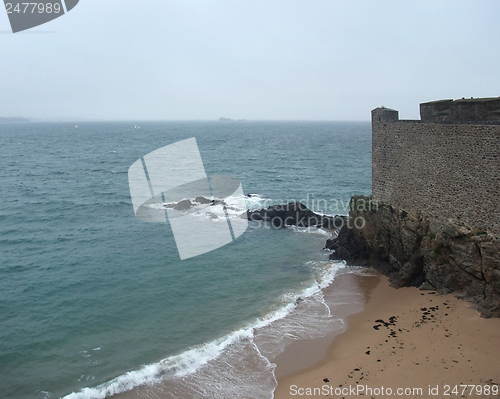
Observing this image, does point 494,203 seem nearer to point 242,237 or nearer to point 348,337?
point 348,337

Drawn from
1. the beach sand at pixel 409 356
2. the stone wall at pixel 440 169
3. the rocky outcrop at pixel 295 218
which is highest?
the stone wall at pixel 440 169

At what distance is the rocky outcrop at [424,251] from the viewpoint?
13.0 m

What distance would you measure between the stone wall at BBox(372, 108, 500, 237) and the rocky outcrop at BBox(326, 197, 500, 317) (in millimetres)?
417

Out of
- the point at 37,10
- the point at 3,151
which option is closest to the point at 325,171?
the point at 37,10

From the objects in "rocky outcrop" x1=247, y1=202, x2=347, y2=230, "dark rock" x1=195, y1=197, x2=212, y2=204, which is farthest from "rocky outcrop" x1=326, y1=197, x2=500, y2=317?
"dark rock" x1=195, y1=197, x2=212, y2=204

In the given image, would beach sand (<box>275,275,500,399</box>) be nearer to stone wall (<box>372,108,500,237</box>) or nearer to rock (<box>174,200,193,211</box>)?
stone wall (<box>372,108,500,237</box>)

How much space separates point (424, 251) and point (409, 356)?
498 centimetres

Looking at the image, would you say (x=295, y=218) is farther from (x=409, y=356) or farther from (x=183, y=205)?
(x=409, y=356)

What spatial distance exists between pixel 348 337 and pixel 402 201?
638cm

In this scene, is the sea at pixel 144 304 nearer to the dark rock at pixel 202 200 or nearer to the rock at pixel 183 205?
the dark rock at pixel 202 200

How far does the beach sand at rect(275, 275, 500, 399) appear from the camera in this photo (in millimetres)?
10344

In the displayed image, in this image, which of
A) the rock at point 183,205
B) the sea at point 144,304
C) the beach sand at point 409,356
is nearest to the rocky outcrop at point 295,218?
the sea at point 144,304

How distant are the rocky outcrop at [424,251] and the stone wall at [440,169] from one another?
417 millimetres

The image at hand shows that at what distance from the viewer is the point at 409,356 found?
11531mm
